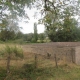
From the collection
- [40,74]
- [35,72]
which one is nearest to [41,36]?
[35,72]

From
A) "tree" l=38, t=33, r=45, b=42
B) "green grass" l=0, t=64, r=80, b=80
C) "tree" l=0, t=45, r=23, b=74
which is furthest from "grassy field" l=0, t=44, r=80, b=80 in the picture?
"tree" l=38, t=33, r=45, b=42

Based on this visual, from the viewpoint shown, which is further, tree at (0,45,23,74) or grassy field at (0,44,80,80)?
tree at (0,45,23,74)

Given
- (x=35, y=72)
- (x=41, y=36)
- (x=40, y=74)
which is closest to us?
(x=40, y=74)

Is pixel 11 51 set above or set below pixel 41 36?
below

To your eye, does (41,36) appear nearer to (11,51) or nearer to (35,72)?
(11,51)

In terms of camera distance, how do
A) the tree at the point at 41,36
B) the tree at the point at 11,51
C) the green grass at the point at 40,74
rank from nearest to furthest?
1. the green grass at the point at 40,74
2. the tree at the point at 11,51
3. the tree at the point at 41,36

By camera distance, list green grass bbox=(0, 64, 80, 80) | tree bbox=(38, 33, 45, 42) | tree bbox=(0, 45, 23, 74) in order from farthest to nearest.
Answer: tree bbox=(38, 33, 45, 42)
tree bbox=(0, 45, 23, 74)
green grass bbox=(0, 64, 80, 80)

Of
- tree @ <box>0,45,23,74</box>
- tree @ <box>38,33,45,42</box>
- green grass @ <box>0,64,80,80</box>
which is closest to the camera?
green grass @ <box>0,64,80,80</box>

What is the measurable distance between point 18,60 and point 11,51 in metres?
0.88

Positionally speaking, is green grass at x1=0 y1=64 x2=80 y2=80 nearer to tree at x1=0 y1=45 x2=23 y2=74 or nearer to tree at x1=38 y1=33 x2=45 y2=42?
tree at x1=0 y1=45 x2=23 y2=74

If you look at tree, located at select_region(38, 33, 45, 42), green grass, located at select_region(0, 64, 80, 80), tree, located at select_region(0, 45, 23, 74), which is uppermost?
tree, located at select_region(38, 33, 45, 42)

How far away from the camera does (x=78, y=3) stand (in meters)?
10.5

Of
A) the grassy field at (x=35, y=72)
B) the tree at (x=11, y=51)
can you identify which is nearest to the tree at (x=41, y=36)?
the tree at (x=11, y=51)

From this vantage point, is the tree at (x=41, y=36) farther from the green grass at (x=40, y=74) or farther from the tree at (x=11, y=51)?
the green grass at (x=40, y=74)
